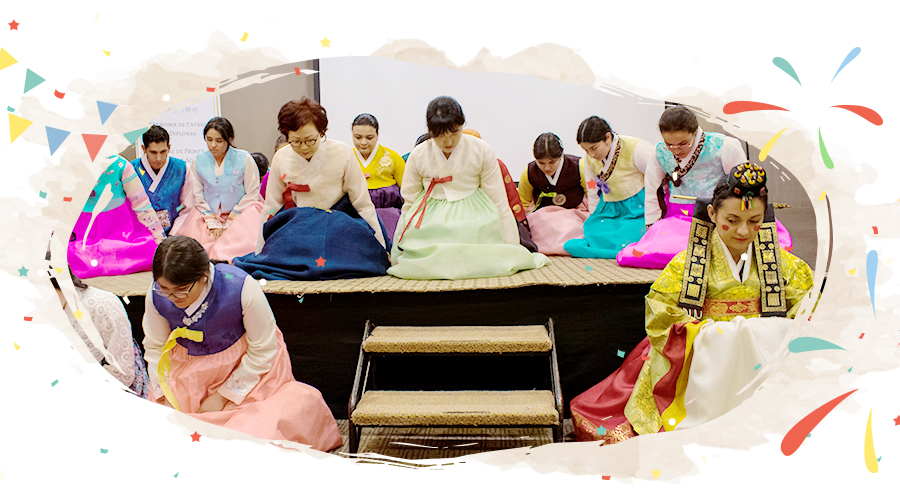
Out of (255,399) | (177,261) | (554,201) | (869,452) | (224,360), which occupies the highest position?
(177,261)

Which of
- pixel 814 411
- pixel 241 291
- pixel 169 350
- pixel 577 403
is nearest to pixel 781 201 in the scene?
pixel 814 411

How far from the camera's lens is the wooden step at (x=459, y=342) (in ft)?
6.29

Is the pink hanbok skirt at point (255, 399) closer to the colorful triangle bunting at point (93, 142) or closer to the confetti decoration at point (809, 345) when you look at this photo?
the colorful triangle bunting at point (93, 142)

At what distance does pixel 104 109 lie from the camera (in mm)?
1217

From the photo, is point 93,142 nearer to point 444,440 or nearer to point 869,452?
point 444,440

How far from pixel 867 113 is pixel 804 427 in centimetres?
62

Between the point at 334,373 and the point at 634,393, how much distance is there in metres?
1.12

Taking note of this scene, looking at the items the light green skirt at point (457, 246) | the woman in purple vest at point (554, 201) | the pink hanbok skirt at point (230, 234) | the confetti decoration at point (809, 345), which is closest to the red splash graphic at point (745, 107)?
the confetti decoration at point (809, 345)

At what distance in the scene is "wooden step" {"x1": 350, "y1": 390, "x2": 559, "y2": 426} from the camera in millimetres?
1695

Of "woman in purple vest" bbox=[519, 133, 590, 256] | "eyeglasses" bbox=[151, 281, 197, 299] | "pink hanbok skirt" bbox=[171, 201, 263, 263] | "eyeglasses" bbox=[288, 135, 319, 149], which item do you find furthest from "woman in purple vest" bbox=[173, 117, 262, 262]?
"eyeglasses" bbox=[151, 281, 197, 299]

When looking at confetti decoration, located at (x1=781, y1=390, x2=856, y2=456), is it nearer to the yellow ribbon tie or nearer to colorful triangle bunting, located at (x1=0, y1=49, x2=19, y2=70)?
the yellow ribbon tie

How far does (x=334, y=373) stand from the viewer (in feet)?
7.40

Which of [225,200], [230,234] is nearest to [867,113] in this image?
[230,234]

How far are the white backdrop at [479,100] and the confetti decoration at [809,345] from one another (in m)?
0.57
